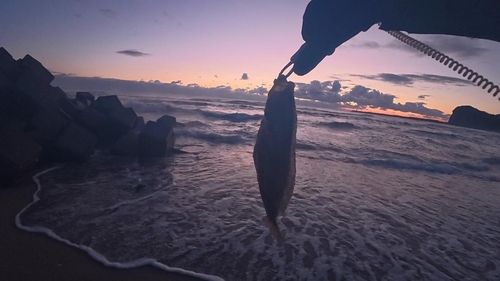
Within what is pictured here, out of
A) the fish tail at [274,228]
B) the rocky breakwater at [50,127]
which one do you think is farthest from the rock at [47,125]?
the fish tail at [274,228]

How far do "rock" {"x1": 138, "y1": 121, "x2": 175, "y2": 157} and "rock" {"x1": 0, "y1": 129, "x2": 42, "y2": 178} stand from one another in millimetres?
2951

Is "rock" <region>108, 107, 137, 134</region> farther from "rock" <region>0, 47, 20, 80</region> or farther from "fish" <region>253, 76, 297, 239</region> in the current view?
"fish" <region>253, 76, 297, 239</region>

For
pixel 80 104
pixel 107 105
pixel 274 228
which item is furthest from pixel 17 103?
pixel 274 228

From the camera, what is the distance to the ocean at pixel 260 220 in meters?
4.03

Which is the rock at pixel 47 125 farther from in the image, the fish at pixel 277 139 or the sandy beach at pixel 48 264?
the fish at pixel 277 139

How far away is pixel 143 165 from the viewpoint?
8.25 metres

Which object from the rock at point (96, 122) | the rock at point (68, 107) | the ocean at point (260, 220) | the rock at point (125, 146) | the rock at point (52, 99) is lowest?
the ocean at point (260, 220)

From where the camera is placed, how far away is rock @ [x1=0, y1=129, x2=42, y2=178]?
5.58 meters

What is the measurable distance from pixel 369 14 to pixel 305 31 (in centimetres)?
40

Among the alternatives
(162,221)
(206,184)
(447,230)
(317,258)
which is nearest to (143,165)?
(206,184)

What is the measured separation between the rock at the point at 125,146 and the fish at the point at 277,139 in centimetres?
789

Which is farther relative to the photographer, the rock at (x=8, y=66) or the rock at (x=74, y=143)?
the rock at (x=8, y=66)

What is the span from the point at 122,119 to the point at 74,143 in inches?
80.0

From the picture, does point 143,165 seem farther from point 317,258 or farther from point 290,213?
point 317,258
